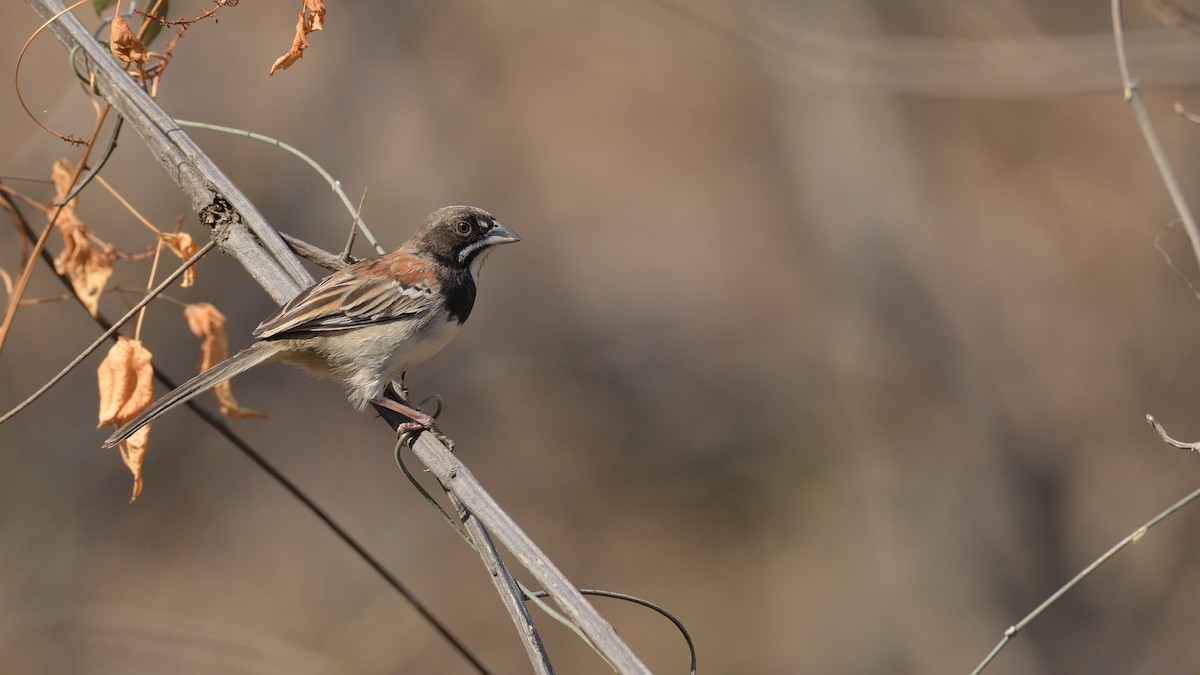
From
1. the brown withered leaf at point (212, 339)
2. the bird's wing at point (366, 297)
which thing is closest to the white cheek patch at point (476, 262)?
the bird's wing at point (366, 297)

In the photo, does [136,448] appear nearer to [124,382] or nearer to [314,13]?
[124,382]

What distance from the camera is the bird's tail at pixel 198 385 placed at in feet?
10.8

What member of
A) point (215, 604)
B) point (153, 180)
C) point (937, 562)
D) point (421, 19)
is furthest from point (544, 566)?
point (421, 19)

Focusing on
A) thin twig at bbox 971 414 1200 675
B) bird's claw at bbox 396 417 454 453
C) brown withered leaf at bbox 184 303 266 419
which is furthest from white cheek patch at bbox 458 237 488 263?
thin twig at bbox 971 414 1200 675

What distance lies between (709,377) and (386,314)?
8.13 m

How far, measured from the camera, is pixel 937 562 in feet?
33.7

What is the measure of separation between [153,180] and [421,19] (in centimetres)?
386

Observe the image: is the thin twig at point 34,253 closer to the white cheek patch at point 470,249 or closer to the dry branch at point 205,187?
the dry branch at point 205,187

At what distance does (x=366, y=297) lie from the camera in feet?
14.8

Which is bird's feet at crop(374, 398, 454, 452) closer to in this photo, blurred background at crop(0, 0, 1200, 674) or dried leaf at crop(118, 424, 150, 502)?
dried leaf at crop(118, 424, 150, 502)

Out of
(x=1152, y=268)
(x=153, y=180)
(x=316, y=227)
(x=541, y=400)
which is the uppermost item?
(x=153, y=180)

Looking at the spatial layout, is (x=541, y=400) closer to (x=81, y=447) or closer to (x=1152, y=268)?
(x=81, y=447)

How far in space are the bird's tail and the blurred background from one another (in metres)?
4.21

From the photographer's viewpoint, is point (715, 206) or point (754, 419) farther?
point (715, 206)
